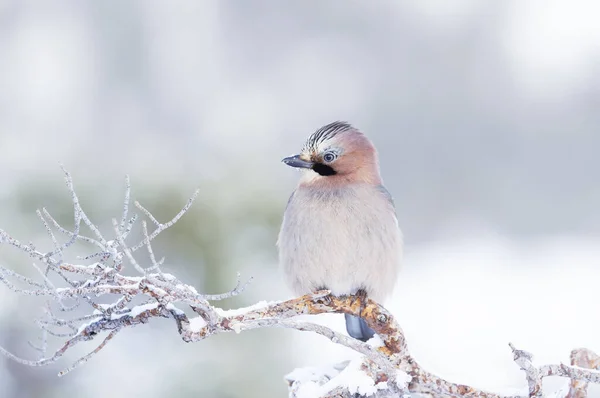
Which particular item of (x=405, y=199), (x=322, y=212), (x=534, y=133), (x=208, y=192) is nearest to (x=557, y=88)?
(x=534, y=133)

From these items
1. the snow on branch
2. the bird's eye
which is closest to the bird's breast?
the bird's eye

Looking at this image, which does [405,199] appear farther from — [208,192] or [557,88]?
[208,192]

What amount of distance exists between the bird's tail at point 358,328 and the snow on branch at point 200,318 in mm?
385

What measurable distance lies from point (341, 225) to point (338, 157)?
0.87ft

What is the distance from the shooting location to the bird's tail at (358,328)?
9.29 ft

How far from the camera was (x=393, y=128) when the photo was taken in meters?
13.1

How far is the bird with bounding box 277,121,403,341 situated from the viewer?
9.05 feet

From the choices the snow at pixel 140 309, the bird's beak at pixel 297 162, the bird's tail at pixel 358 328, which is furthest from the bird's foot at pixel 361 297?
the snow at pixel 140 309

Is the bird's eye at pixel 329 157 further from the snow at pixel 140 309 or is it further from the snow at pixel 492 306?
the snow at pixel 492 306

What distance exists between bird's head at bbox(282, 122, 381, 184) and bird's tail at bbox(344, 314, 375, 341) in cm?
51

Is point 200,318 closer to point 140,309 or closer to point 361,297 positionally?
point 140,309

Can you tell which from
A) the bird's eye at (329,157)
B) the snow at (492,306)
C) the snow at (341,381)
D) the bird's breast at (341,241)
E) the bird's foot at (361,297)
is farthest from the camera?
the snow at (492,306)

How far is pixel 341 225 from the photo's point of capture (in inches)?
109

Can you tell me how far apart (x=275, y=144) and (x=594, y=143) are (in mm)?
5326
